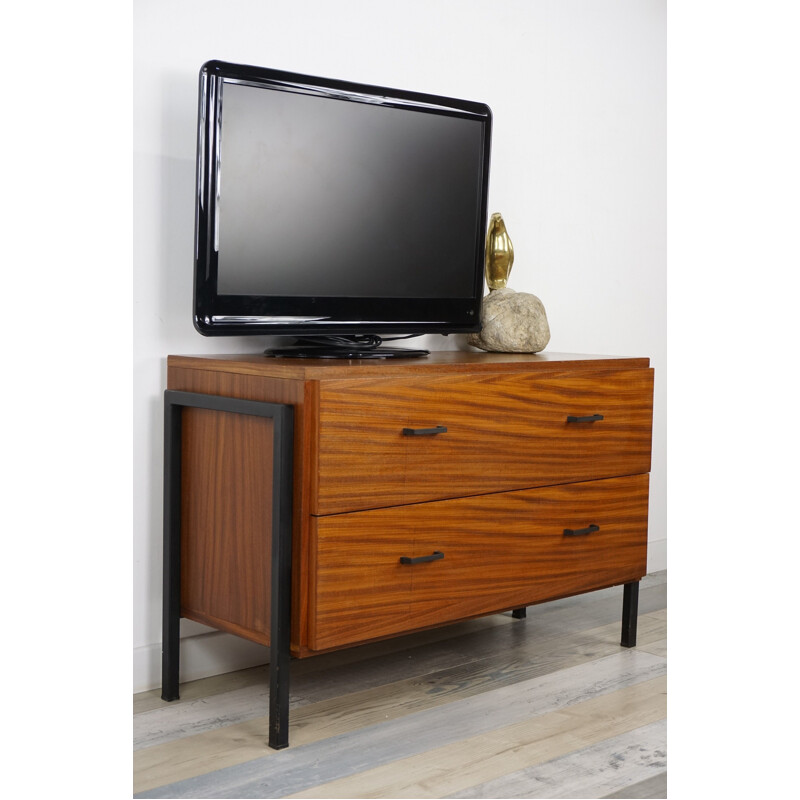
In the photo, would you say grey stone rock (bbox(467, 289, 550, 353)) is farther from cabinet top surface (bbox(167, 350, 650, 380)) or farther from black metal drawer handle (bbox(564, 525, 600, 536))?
black metal drawer handle (bbox(564, 525, 600, 536))

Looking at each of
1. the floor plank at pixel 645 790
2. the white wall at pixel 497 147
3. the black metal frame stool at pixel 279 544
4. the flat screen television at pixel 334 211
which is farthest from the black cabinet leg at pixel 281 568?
the floor plank at pixel 645 790

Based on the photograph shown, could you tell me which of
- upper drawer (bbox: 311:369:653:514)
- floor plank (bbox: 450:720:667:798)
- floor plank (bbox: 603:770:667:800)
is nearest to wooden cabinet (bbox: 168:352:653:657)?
upper drawer (bbox: 311:369:653:514)

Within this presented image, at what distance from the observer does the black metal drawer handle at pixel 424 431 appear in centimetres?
183

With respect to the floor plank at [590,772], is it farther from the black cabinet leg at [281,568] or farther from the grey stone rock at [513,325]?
the grey stone rock at [513,325]

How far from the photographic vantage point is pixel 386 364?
1876 millimetres

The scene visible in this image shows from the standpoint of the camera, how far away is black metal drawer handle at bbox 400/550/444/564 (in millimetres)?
1861

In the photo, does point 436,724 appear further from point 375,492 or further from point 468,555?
point 375,492

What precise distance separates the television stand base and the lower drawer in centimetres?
36

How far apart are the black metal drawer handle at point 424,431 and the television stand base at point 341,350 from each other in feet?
0.83

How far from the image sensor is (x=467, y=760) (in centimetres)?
174
